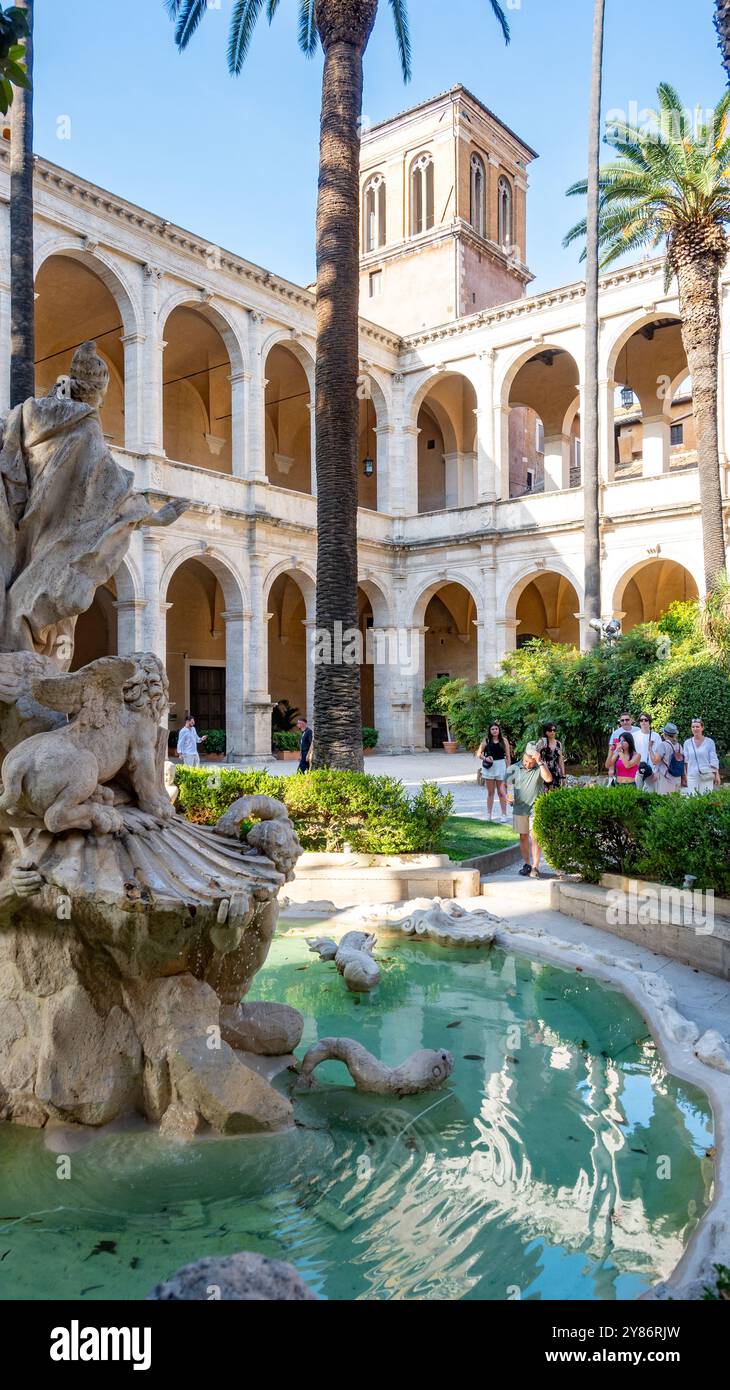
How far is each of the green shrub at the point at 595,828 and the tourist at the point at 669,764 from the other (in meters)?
3.68

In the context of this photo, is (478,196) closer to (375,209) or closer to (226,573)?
(375,209)

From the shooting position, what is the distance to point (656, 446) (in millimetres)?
24047

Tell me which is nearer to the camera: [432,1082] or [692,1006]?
[432,1082]

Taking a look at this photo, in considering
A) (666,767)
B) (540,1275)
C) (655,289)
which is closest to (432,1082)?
(540,1275)

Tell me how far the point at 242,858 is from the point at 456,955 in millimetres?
2736

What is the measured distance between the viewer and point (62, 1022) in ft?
9.45

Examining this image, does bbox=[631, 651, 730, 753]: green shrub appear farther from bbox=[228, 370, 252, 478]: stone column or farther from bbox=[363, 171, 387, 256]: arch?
bbox=[363, 171, 387, 256]: arch

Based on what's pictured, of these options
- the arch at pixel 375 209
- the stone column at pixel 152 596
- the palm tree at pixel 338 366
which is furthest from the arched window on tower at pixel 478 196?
the palm tree at pixel 338 366

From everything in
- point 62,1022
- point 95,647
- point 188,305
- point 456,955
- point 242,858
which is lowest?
point 456,955

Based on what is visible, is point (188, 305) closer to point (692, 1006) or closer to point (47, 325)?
point (47, 325)

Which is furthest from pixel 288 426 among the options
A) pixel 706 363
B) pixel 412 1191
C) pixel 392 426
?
pixel 412 1191

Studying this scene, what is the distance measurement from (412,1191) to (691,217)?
777 inches

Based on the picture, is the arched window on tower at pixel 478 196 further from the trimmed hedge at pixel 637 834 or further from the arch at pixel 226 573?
the trimmed hedge at pixel 637 834

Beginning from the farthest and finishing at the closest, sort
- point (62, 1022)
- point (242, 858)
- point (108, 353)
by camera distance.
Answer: point (108, 353)
point (242, 858)
point (62, 1022)
